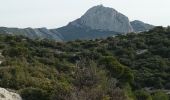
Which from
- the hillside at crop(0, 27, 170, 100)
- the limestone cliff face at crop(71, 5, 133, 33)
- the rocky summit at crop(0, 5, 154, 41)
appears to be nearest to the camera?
the hillside at crop(0, 27, 170, 100)

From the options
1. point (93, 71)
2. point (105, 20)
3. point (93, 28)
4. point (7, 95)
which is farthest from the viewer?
point (93, 28)

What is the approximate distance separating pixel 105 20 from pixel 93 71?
505ft

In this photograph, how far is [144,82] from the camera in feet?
145

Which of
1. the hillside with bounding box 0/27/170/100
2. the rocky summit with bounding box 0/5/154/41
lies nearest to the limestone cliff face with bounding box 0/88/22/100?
the hillside with bounding box 0/27/170/100

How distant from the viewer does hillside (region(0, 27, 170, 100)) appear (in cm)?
2261

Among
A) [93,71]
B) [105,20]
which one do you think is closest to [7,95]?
[93,71]

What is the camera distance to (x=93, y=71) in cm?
2316

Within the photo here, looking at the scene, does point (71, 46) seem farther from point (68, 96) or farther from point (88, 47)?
point (68, 96)

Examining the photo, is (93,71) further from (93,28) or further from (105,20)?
(93,28)

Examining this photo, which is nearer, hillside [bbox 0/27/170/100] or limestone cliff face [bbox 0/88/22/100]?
limestone cliff face [bbox 0/88/22/100]

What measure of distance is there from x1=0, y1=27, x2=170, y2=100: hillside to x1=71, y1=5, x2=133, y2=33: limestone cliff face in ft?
311

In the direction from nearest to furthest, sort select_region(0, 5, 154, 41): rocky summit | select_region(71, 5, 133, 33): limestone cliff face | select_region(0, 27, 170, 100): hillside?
1. select_region(0, 27, 170, 100): hillside
2. select_region(71, 5, 133, 33): limestone cliff face
3. select_region(0, 5, 154, 41): rocky summit

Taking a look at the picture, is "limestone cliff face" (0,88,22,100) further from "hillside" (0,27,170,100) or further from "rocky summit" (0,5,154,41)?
"rocky summit" (0,5,154,41)

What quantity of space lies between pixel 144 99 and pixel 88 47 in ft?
115
